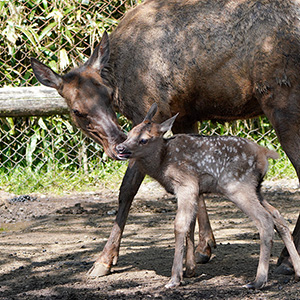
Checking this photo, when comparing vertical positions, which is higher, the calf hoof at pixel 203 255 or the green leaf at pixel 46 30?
the green leaf at pixel 46 30

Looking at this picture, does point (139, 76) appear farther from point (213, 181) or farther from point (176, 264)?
point (176, 264)

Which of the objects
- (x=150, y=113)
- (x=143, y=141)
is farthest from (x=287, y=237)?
(x=150, y=113)

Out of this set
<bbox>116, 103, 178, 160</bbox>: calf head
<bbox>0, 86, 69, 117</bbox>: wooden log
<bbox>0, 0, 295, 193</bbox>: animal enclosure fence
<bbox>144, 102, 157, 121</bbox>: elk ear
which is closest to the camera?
<bbox>116, 103, 178, 160</bbox>: calf head

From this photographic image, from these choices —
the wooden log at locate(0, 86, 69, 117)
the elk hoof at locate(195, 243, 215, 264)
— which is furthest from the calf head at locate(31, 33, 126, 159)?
the wooden log at locate(0, 86, 69, 117)

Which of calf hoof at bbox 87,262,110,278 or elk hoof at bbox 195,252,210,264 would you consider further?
elk hoof at bbox 195,252,210,264

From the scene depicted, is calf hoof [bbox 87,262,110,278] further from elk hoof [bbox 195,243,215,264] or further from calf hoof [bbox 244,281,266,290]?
calf hoof [bbox 244,281,266,290]

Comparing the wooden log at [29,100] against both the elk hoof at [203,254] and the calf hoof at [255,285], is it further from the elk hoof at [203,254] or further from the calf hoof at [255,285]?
the calf hoof at [255,285]

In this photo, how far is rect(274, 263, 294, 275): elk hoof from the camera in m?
4.79

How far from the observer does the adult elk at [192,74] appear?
16.4ft

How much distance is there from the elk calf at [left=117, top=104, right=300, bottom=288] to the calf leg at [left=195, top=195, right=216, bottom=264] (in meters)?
0.59

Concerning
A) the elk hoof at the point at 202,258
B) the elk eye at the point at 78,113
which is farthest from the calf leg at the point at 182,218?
the elk eye at the point at 78,113

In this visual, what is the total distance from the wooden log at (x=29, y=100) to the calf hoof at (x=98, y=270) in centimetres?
337

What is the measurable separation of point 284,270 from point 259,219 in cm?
59

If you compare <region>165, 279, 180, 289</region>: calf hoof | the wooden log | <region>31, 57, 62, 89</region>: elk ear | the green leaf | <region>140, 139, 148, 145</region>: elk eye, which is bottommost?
<region>165, 279, 180, 289</region>: calf hoof
